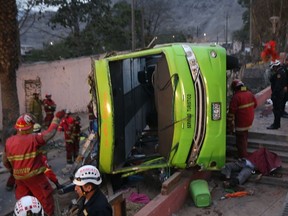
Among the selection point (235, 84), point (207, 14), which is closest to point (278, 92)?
point (235, 84)

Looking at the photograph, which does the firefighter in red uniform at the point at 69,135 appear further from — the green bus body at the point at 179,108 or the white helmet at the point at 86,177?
the white helmet at the point at 86,177

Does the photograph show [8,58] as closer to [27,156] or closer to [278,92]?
[27,156]

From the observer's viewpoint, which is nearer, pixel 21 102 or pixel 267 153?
pixel 267 153

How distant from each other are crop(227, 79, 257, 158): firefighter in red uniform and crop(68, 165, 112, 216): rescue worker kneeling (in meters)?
4.26

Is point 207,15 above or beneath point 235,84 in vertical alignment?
above

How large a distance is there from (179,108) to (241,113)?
73.5 inches

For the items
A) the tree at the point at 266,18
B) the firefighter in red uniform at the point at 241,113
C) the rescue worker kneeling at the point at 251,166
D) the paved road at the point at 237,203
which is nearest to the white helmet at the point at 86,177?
the paved road at the point at 237,203

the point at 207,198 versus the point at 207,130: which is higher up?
the point at 207,130

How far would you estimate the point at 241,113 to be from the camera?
23.3 ft

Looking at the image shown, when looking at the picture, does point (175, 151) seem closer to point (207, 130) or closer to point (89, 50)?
point (207, 130)

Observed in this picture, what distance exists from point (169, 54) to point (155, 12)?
4318cm

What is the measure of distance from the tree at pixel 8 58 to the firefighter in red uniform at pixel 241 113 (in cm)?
627

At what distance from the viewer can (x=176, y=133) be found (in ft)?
18.9

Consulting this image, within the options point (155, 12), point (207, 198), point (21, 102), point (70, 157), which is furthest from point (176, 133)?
point (155, 12)
